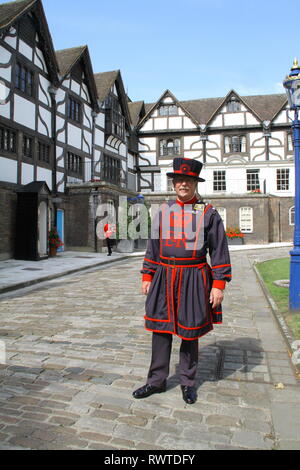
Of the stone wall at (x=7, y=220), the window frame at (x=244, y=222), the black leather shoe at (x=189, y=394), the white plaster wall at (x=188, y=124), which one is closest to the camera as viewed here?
the black leather shoe at (x=189, y=394)

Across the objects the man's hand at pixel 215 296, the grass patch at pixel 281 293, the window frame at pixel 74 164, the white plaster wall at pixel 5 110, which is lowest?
the grass patch at pixel 281 293

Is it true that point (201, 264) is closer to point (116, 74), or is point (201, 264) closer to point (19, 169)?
point (19, 169)

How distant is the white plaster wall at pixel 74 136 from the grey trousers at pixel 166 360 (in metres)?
18.5

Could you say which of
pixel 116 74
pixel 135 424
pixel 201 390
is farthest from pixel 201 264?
pixel 116 74

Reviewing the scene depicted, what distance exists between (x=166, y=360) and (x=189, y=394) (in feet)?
1.19

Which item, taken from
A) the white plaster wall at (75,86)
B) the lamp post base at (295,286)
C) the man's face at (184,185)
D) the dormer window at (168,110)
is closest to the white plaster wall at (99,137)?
the white plaster wall at (75,86)

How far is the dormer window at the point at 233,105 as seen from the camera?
3147 centimetres

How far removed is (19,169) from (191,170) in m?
14.2

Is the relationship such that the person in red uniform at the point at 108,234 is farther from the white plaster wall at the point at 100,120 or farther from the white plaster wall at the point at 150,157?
the white plaster wall at the point at 150,157

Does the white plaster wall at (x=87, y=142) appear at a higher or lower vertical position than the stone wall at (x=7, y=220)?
higher

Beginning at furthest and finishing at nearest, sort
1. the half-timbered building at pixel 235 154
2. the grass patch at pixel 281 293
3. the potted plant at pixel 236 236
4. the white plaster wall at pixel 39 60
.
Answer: the half-timbered building at pixel 235 154 < the potted plant at pixel 236 236 < the white plaster wall at pixel 39 60 < the grass patch at pixel 281 293

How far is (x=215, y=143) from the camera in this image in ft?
104

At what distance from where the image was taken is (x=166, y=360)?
3639mm

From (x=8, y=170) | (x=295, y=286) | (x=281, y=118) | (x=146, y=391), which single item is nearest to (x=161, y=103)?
(x=281, y=118)
